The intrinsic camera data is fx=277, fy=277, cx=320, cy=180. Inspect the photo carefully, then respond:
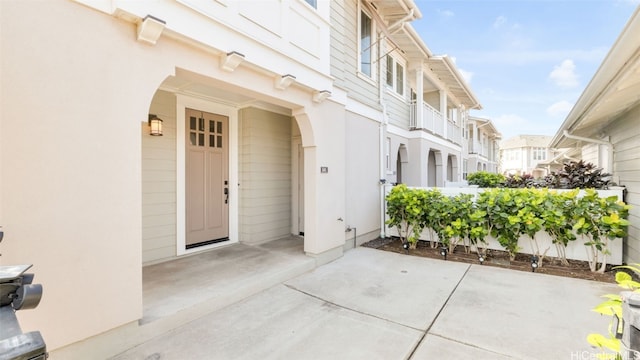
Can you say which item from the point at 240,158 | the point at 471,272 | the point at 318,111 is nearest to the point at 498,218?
the point at 471,272

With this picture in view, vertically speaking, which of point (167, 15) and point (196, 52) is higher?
point (167, 15)

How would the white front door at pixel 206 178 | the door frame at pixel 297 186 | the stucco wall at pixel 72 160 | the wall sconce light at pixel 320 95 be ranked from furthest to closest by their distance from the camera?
the door frame at pixel 297 186 → the white front door at pixel 206 178 → the wall sconce light at pixel 320 95 → the stucco wall at pixel 72 160

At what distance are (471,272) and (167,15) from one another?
566cm

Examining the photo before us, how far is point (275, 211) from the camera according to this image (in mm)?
6395

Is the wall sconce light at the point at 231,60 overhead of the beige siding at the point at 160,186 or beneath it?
overhead

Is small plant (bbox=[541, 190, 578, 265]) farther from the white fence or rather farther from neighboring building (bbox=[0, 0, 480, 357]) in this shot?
neighboring building (bbox=[0, 0, 480, 357])

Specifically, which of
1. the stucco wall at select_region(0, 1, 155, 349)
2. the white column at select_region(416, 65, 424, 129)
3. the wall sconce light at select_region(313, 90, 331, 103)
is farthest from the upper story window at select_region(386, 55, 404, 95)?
the stucco wall at select_region(0, 1, 155, 349)

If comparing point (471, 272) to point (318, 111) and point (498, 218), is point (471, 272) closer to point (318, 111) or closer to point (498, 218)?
point (498, 218)

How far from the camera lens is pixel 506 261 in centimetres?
541

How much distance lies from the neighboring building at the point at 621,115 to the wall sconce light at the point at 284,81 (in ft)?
12.3

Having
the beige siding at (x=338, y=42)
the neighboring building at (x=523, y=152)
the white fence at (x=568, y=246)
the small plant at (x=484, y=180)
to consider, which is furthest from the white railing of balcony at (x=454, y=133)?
the neighboring building at (x=523, y=152)

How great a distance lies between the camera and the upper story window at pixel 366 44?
22.9 ft

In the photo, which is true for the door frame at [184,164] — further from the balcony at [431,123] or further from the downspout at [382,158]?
the balcony at [431,123]

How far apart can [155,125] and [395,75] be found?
7.26m
